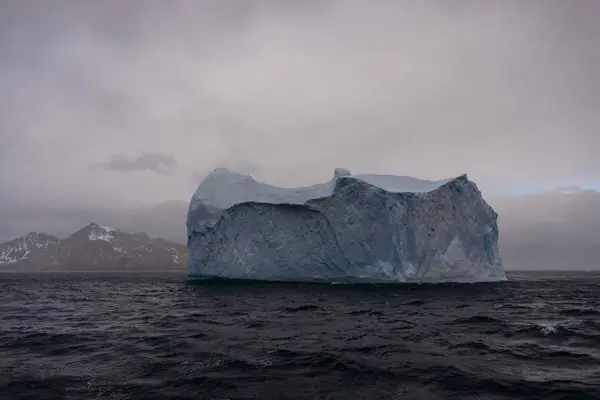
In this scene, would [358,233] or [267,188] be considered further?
[267,188]

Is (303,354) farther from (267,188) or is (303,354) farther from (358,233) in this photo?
(267,188)

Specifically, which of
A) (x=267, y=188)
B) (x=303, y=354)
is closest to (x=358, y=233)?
(x=267, y=188)

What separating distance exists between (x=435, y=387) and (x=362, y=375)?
1.40 metres

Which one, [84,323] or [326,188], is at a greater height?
[326,188]

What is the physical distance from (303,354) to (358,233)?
2170 cm

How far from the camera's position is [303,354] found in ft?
32.3

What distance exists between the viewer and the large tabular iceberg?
1196 inches

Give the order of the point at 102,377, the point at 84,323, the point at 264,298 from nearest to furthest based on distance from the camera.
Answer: the point at 102,377, the point at 84,323, the point at 264,298

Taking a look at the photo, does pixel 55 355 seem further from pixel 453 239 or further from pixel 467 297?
pixel 453 239

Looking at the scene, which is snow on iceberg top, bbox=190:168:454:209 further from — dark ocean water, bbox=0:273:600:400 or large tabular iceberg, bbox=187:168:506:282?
dark ocean water, bbox=0:273:600:400

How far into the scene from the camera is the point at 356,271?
31.5 metres

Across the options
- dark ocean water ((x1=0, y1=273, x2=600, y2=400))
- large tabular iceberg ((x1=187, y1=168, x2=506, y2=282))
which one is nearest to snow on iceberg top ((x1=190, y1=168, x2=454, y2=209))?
large tabular iceberg ((x1=187, y1=168, x2=506, y2=282))

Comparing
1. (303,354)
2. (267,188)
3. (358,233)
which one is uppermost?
(267,188)

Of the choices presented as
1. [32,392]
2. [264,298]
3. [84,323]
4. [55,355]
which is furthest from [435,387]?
[264,298]
